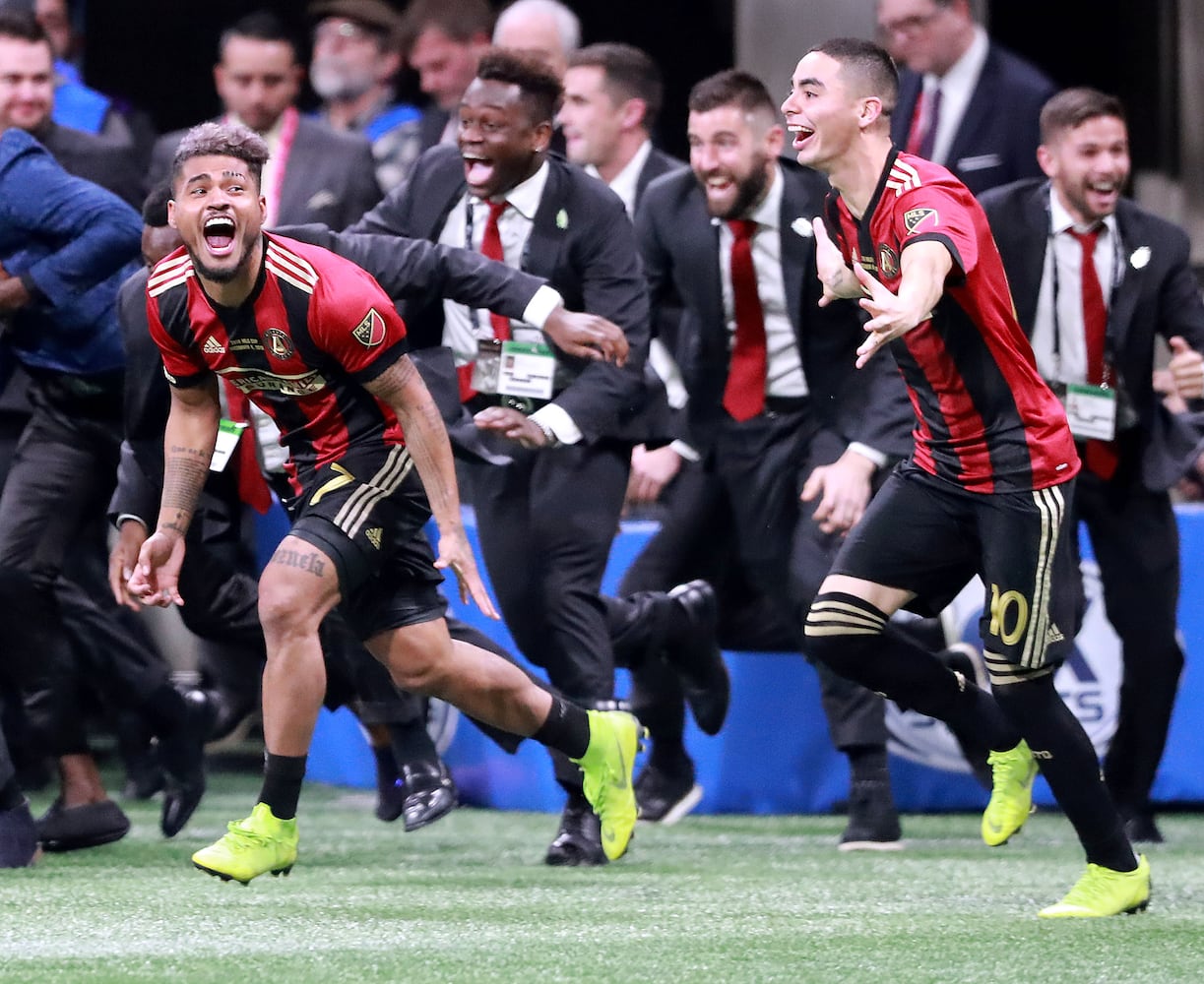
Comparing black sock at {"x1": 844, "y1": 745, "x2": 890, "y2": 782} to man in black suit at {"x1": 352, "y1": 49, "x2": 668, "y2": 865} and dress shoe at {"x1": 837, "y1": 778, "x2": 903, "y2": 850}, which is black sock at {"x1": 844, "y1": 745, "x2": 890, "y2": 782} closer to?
dress shoe at {"x1": 837, "y1": 778, "x2": 903, "y2": 850}

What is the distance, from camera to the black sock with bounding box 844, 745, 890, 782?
6.43m

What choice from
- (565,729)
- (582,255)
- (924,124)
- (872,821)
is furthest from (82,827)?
(924,124)

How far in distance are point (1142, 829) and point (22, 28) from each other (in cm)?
402

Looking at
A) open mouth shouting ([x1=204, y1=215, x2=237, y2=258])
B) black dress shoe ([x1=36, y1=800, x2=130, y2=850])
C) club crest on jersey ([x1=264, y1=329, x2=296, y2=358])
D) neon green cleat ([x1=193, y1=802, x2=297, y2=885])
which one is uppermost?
open mouth shouting ([x1=204, y1=215, x2=237, y2=258])

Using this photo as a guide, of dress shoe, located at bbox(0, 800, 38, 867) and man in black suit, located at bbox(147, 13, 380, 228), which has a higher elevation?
man in black suit, located at bbox(147, 13, 380, 228)

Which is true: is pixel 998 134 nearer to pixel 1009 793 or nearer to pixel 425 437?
pixel 1009 793

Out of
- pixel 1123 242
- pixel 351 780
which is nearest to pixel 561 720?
pixel 1123 242

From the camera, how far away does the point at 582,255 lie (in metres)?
6.09

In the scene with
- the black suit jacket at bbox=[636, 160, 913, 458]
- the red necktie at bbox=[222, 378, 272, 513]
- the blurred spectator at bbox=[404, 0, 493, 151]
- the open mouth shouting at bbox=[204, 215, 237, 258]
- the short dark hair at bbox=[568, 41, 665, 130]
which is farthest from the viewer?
the blurred spectator at bbox=[404, 0, 493, 151]

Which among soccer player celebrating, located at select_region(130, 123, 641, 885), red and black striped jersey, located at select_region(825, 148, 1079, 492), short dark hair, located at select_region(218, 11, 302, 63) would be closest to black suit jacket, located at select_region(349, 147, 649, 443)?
soccer player celebrating, located at select_region(130, 123, 641, 885)

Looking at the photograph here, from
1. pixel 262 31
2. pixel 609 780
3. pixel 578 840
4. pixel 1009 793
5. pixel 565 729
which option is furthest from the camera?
pixel 262 31

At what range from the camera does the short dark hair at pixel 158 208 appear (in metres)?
5.94

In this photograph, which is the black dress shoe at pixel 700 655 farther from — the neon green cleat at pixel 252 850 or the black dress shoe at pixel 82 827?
the neon green cleat at pixel 252 850

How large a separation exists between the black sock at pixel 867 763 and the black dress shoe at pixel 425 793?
1.10 metres
